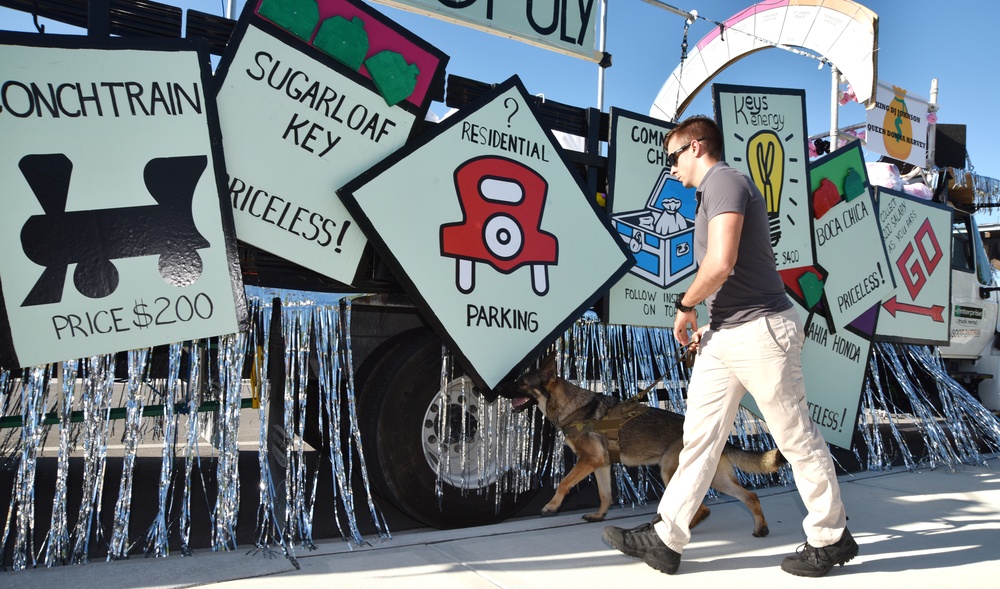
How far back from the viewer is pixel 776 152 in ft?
16.1

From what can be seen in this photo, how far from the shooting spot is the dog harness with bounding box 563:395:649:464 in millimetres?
3844

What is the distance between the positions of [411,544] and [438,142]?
6.38ft

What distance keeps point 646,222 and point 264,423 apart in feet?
8.16

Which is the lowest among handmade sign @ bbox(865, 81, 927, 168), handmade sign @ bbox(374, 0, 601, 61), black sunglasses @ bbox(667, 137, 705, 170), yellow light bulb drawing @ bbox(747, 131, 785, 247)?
black sunglasses @ bbox(667, 137, 705, 170)

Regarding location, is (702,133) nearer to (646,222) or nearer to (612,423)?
(646,222)

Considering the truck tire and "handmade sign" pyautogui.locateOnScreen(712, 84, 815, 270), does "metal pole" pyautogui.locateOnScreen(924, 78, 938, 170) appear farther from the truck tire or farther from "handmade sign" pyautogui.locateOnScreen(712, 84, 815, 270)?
the truck tire

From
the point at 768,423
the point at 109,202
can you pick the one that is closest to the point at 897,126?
the point at 768,423

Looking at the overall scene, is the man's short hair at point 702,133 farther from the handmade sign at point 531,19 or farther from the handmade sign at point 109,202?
the handmade sign at point 109,202

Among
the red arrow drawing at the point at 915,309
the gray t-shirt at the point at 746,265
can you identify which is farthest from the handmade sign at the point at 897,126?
the gray t-shirt at the point at 746,265

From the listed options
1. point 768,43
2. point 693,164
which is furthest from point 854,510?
point 768,43

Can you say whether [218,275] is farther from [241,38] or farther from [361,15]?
[361,15]

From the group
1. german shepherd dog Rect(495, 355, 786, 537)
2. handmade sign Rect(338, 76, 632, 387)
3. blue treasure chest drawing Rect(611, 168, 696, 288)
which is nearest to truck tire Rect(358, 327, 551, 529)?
handmade sign Rect(338, 76, 632, 387)

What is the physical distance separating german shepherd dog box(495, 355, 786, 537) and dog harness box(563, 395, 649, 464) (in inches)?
0.4

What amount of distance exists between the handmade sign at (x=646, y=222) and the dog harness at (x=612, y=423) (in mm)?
567
